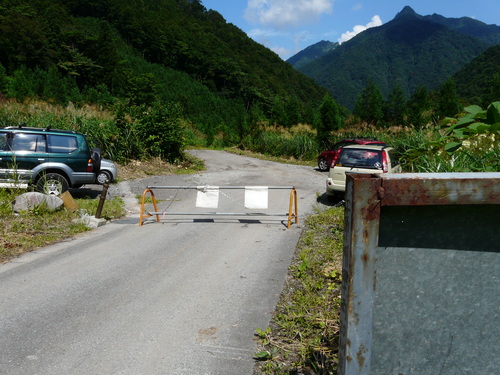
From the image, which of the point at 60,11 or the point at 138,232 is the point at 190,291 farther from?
the point at 60,11

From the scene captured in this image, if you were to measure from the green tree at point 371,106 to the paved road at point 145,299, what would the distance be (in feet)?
69.4

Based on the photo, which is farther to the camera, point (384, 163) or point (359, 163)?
point (359, 163)

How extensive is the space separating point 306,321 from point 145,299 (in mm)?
2035

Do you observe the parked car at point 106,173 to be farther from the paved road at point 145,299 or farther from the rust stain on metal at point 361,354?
the rust stain on metal at point 361,354

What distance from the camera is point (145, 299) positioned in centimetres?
525

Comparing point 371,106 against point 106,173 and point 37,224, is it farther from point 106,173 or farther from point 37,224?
point 37,224

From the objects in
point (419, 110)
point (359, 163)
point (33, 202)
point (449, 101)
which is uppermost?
point (449, 101)

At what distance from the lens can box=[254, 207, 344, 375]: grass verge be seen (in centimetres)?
371

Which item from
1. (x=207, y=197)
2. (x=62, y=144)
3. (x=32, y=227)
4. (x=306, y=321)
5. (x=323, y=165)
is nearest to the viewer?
(x=306, y=321)

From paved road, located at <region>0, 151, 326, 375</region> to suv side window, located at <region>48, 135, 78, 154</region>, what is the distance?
366 centimetres

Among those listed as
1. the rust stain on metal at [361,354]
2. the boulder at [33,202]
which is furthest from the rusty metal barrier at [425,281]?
the boulder at [33,202]

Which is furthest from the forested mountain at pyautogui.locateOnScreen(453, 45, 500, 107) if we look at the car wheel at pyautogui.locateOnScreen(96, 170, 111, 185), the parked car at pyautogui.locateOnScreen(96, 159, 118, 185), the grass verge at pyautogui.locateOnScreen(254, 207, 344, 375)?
the grass verge at pyautogui.locateOnScreen(254, 207, 344, 375)

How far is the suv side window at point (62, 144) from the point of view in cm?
1166

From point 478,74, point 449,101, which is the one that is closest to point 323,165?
point 449,101
